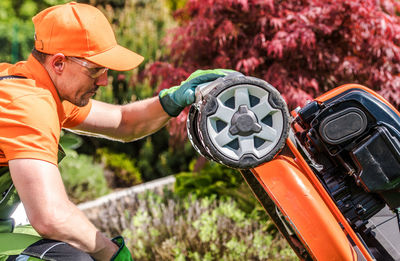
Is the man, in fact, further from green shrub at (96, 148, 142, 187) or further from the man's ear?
green shrub at (96, 148, 142, 187)

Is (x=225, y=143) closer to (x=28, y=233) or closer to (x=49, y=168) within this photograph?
(x=49, y=168)

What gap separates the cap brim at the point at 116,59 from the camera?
184 cm

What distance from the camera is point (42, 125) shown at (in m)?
1.65

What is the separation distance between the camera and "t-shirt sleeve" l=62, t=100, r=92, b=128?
85.9 inches

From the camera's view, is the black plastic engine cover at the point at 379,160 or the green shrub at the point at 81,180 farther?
the green shrub at the point at 81,180

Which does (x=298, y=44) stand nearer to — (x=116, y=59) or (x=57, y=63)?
(x=116, y=59)

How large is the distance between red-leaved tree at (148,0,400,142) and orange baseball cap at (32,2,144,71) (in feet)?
4.87

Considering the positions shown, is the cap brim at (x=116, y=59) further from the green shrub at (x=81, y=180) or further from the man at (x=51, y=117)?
the green shrub at (x=81, y=180)

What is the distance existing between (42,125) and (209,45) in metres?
2.15

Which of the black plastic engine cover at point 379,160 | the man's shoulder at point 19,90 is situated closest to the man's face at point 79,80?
the man's shoulder at point 19,90

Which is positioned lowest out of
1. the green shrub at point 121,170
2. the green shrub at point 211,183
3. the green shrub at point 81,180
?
the green shrub at point 121,170

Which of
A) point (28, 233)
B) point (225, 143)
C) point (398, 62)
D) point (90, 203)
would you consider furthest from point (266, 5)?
point (90, 203)

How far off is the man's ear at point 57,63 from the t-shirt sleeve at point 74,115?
0.30 meters

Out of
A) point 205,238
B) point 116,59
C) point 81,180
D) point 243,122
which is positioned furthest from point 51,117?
point 81,180
